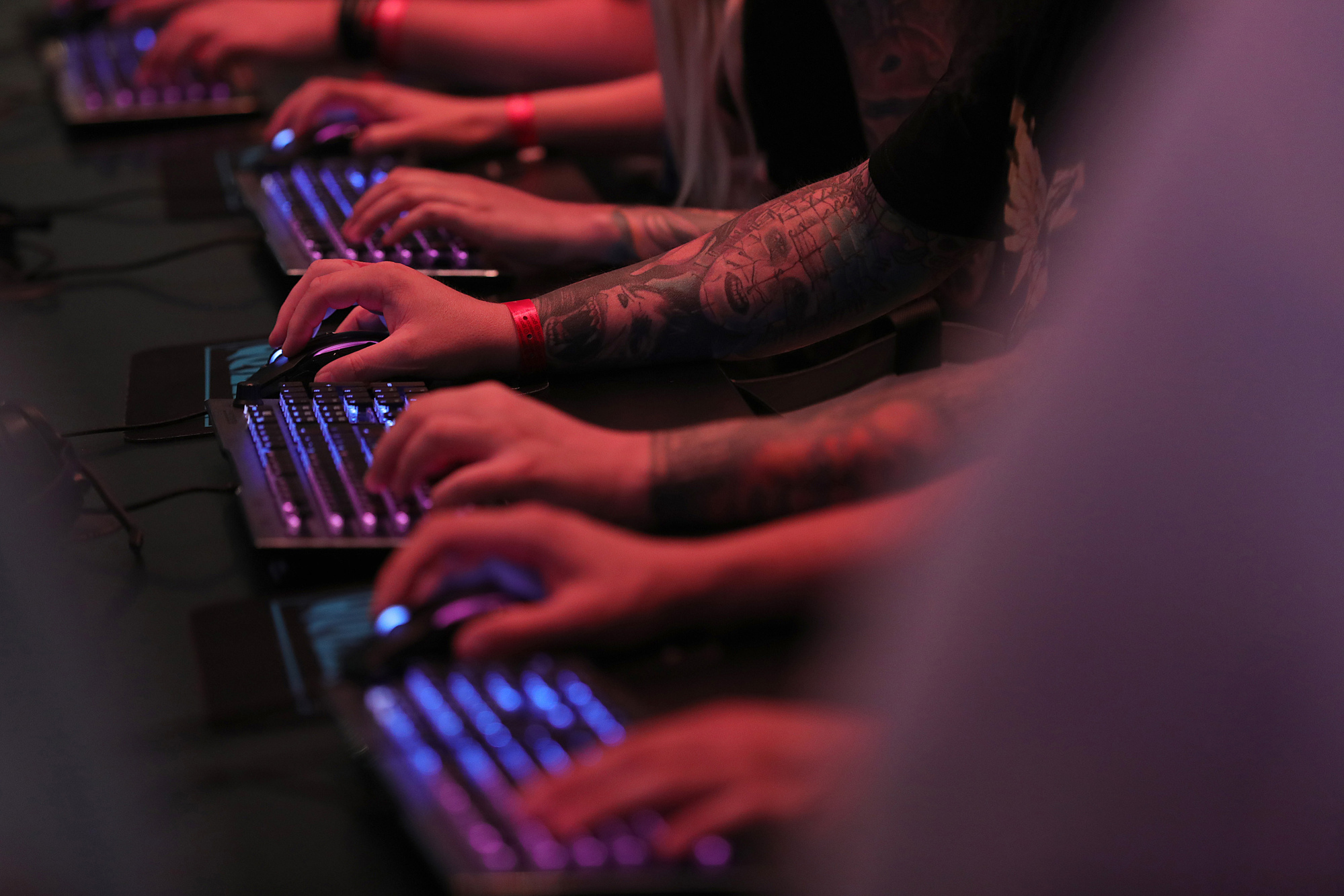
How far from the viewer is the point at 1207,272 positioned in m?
0.57

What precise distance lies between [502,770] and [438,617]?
0.10 metres

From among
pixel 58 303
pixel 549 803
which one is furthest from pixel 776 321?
pixel 58 303

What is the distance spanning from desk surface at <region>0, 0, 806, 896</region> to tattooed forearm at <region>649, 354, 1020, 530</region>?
11 centimetres

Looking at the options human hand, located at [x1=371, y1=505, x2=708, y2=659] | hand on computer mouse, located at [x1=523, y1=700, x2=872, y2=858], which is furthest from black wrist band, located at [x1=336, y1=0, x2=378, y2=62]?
hand on computer mouse, located at [x1=523, y1=700, x2=872, y2=858]

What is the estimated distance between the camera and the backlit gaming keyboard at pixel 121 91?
150 centimetres

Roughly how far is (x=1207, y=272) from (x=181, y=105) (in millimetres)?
1384

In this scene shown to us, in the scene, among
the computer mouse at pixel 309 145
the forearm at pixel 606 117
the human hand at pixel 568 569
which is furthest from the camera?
the forearm at pixel 606 117

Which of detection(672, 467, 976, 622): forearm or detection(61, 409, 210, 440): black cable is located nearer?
detection(672, 467, 976, 622): forearm

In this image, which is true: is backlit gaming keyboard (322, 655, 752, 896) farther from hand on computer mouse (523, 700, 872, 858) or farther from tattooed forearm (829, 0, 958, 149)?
tattooed forearm (829, 0, 958, 149)

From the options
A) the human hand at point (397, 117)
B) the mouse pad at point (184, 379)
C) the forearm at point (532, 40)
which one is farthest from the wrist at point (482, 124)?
the mouse pad at point (184, 379)

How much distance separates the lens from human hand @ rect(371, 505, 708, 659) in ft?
1.90

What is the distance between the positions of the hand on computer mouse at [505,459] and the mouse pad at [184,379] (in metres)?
0.25

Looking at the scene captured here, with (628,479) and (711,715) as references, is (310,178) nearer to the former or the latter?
(628,479)

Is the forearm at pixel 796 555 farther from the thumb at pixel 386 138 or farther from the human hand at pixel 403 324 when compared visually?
the thumb at pixel 386 138
